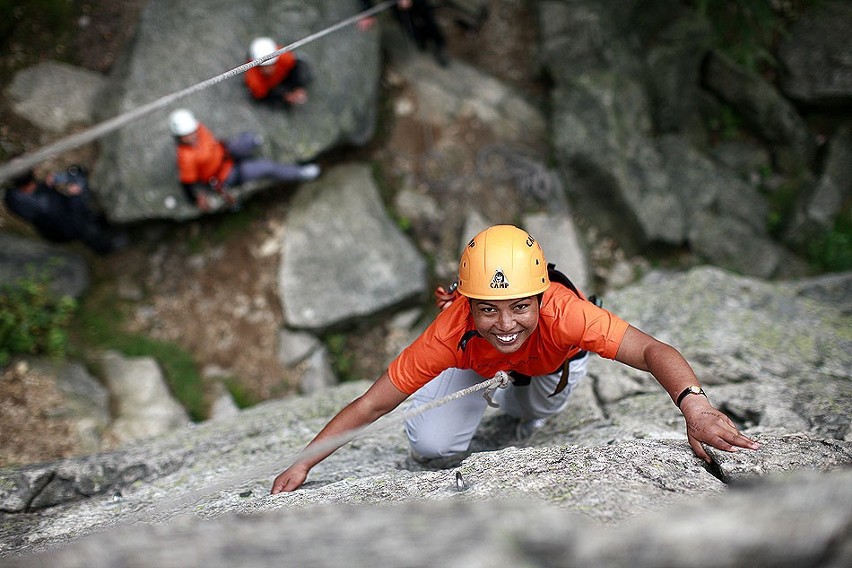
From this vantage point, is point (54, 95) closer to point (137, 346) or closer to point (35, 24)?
point (35, 24)

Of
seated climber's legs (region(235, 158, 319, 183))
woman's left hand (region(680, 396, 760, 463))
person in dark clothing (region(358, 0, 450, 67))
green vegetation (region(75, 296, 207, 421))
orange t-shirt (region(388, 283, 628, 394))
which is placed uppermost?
person in dark clothing (region(358, 0, 450, 67))

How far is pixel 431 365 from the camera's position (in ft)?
10.9

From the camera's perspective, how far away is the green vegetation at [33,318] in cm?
685

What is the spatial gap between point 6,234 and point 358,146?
182 inches

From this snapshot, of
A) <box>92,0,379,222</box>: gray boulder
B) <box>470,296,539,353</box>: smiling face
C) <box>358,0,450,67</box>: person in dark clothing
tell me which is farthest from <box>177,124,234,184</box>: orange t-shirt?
<box>470,296,539,353</box>: smiling face

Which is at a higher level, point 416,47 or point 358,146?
point 416,47

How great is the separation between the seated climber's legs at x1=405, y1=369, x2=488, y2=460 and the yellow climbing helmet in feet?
3.28

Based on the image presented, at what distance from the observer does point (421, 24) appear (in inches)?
360

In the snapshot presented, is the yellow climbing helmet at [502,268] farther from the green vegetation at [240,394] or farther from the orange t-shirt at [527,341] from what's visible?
the green vegetation at [240,394]

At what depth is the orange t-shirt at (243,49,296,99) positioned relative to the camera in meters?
7.49

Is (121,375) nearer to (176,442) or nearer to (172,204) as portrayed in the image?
(172,204)

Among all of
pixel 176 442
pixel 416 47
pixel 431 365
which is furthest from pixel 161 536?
pixel 416 47

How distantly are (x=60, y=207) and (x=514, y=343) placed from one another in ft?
20.6

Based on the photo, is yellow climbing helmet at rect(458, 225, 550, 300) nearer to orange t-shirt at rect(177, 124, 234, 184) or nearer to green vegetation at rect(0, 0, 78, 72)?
orange t-shirt at rect(177, 124, 234, 184)
